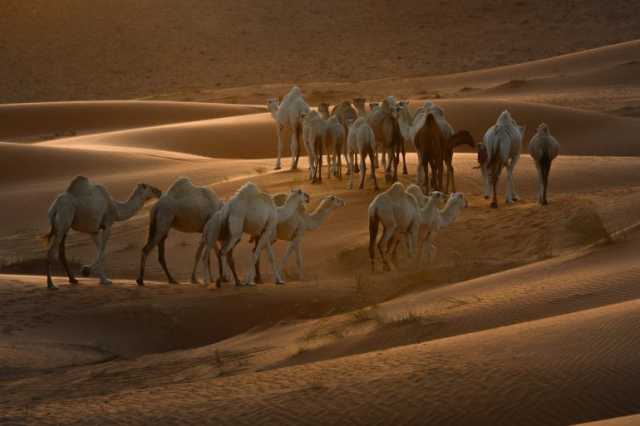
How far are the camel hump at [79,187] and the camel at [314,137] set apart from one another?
7371 millimetres

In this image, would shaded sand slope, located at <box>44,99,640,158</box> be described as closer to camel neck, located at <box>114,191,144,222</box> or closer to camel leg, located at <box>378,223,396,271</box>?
camel leg, located at <box>378,223,396,271</box>

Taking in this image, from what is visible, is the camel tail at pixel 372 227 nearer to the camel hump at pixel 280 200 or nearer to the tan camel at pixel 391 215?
the tan camel at pixel 391 215

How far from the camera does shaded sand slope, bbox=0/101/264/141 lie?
40406 millimetres

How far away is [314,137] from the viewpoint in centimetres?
2092

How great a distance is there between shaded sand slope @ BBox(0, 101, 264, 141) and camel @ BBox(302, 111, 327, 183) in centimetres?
1971

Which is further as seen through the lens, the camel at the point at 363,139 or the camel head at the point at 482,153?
the camel at the point at 363,139

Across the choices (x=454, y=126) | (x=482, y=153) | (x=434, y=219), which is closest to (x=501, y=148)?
→ (x=482, y=153)

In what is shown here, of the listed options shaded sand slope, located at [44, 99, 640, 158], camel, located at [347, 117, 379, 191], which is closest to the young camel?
camel, located at [347, 117, 379, 191]

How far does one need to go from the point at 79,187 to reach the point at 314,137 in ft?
25.0

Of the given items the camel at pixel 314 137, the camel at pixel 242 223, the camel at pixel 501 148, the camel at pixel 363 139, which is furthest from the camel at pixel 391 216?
the camel at pixel 314 137

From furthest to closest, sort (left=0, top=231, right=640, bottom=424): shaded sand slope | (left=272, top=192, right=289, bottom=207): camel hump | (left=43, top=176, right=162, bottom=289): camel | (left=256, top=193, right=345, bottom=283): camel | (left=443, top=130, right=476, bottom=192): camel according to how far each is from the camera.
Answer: (left=443, top=130, right=476, bottom=192): camel, (left=272, top=192, right=289, bottom=207): camel hump, (left=256, top=193, right=345, bottom=283): camel, (left=43, top=176, right=162, bottom=289): camel, (left=0, top=231, right=640, bottom=424): shaded sand slope

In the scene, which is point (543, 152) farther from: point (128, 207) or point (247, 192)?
point (128, 207)

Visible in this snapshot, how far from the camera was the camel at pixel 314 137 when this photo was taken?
823 inches

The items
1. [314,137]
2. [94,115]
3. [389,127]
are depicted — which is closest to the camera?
[389,127]
